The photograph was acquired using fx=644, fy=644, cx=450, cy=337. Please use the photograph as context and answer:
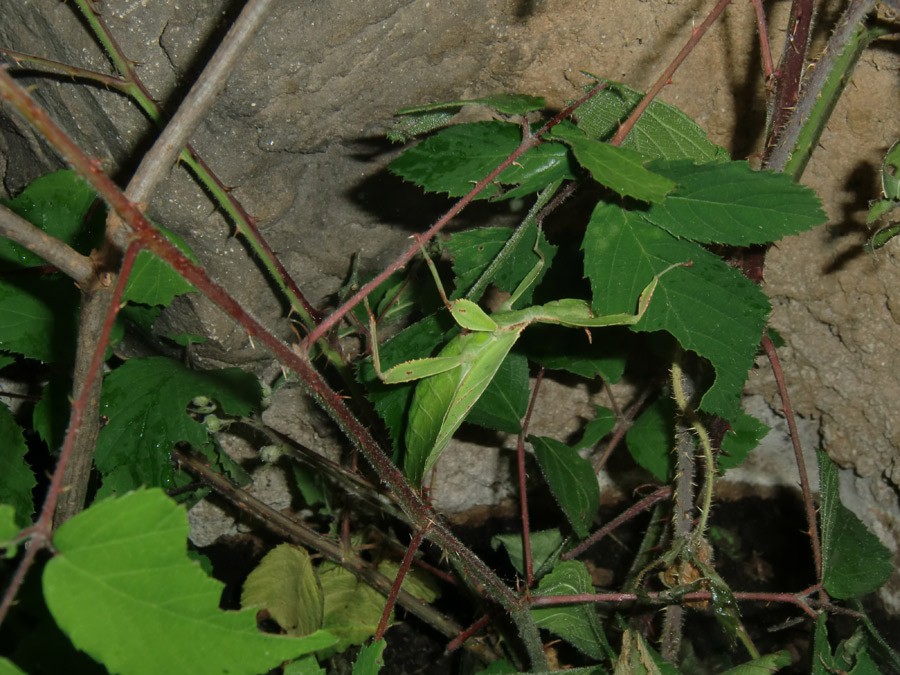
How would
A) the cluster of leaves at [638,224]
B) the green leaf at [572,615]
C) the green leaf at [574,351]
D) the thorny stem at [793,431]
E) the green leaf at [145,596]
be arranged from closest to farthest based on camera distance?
the green leaf at [145,596] → the cluster of leaves at [638,224] → the thorny stem at [793,431] → the green leaf at [572,615] → the green leaf at [574,351]

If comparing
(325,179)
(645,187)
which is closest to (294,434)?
(325,179)

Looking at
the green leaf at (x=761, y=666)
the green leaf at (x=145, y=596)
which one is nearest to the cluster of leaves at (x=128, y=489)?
the green leaf at (x=145, y=596)

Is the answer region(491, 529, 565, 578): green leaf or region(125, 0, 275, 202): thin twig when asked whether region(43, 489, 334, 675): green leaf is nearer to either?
region(125, 0, 275, 202): thin twig

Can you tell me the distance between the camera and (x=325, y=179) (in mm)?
1539

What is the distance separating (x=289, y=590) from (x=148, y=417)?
2.23 feet

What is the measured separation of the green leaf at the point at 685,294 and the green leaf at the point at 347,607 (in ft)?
3.88

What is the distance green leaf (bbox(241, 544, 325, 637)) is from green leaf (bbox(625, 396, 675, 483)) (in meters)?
0.96

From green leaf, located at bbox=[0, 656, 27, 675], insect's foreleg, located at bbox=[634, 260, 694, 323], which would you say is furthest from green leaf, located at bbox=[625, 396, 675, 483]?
green leaf, located at bbox=[0, 656, 27, 675]

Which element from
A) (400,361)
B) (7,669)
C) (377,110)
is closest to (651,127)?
(377,110)

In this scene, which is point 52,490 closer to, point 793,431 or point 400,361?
point 400,361

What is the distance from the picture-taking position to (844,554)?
1.56 m

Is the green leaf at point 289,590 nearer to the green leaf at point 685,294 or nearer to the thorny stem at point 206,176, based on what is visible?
the thorny stem at point 206,176

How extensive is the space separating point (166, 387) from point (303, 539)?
599 mm

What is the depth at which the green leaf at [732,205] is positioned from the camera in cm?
112
